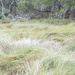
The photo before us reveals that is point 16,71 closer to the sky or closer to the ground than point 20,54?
closer to the ground

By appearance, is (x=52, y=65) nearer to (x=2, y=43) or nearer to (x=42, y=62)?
(x=42, y=62)

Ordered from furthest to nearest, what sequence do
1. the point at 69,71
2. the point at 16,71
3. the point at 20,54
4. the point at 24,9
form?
the point at 24,9, the point at 20,54, the point at 16,71, the point at 69,71

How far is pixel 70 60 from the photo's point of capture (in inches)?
62.2

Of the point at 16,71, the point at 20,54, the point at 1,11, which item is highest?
the point at 1,11

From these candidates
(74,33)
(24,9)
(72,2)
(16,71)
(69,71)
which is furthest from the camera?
(24,9)

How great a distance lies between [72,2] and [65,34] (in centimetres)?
267

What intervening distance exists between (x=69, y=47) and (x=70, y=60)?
72cm

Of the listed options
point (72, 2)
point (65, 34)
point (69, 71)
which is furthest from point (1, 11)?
point (69, 71)

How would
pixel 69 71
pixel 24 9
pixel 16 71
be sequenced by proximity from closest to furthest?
pixel 69 71 → pixel 16 71 → pixel 24 9

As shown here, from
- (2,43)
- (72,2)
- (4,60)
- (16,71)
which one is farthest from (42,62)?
(72,2)

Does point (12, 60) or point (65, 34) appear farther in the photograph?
point (65, 34)

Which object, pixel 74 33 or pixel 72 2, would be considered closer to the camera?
pixel 74 33

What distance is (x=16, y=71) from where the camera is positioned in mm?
1460

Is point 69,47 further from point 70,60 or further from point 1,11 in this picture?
point 1,11
